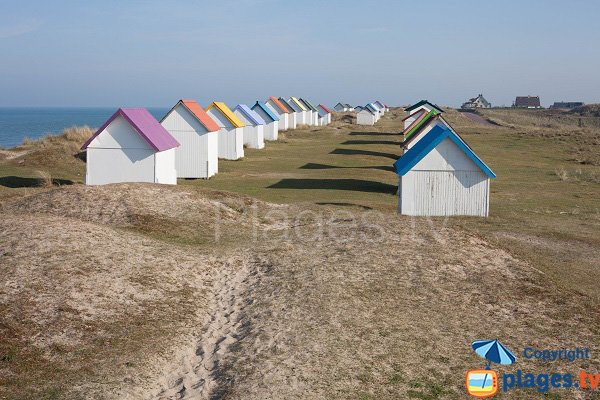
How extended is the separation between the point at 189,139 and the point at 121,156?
8512mm

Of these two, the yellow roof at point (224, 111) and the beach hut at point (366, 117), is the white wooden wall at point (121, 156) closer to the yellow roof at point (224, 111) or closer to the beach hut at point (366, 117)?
the yellow roof at point (224, 111)

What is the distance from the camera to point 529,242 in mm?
21312

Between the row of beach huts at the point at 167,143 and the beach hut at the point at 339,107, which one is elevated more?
the beach hut at the point at 339,107

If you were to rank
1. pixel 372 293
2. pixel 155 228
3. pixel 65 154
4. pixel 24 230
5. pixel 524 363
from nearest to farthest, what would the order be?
pixel 524 363 < pixel 372 293 < pixel 24 230 < pixel 155 228 < pixel 65 154

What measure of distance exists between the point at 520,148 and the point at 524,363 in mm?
53938

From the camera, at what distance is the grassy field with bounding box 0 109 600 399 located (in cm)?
1098

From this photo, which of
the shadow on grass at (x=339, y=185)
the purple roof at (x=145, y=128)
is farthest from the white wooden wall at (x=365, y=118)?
the purple roof at (x=145, y=128)

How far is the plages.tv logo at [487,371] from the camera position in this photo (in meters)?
10.5

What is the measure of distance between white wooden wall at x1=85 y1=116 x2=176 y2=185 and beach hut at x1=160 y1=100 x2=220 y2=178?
792 cm

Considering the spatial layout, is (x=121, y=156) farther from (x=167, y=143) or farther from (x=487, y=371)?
(x=487, y=371)

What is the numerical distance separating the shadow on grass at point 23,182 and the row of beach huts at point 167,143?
13.2 feet

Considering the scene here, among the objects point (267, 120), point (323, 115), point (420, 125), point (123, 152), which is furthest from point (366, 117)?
point (123, 152)

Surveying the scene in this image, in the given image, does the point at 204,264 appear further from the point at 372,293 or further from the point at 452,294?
the point at 452,294

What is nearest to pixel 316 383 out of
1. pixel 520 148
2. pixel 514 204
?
pixel 514 204
